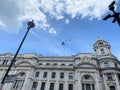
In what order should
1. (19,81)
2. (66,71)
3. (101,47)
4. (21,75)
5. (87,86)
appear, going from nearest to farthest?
(87,86), (19,81), (21,75), (66,71), (101,47)

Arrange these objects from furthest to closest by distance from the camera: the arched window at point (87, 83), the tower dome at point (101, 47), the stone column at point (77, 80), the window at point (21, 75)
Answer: the tower dome at point (101, 47) < the window at point (21, 75) < the arched window at point (87, 83) < the stone column at point (77, 80)

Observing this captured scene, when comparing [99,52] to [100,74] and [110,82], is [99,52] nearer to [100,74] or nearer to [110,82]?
[100,74]

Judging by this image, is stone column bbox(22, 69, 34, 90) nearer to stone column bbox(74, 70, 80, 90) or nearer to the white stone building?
the white stone building

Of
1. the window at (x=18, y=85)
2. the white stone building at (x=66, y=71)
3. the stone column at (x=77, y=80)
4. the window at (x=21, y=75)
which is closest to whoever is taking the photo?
the stone column at (x=77, y=80)

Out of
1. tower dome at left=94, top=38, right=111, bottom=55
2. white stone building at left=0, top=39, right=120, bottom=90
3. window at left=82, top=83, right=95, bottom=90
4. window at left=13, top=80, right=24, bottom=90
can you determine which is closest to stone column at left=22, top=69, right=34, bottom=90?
white stone building at left=0, top=39, right=120, bottom=90

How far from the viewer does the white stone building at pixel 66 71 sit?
3638 centimetres

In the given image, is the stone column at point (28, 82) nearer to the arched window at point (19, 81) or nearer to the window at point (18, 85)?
the arched window at point (19, 81)

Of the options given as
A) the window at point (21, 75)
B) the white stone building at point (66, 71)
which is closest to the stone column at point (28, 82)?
the white stone building at point (66, 71)

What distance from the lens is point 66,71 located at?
40.5m

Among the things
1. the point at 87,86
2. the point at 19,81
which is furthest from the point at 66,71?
the point at 19,81

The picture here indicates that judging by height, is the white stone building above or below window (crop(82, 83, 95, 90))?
above

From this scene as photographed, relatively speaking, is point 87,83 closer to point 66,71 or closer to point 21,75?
point 66,71

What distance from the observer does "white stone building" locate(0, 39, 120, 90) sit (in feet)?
119

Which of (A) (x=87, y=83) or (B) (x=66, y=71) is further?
(B) (x=66, y=71)
